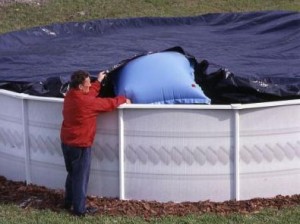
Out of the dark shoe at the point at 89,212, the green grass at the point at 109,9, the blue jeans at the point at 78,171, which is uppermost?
the green grass at the point at 109,9

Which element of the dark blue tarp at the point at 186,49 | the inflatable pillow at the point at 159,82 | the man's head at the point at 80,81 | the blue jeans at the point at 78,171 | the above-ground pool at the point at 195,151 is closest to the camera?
the man's head at the point at 80,81

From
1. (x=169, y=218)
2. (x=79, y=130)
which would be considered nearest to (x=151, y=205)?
(x=169, y=218)

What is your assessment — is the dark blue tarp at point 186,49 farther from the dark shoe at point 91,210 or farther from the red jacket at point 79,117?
the dark shoe at point 91,210

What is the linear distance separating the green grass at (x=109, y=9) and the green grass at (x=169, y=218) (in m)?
11.4

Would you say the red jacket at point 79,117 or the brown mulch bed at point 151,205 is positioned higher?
the red jacket at point 79,117

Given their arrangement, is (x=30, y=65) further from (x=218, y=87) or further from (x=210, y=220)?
(x=210, y=220)

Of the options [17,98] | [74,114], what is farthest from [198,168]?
[17,98]

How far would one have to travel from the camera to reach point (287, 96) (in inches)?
257

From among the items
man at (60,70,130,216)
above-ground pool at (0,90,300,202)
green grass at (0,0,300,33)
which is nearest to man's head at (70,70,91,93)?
man at (60,70,130,216)

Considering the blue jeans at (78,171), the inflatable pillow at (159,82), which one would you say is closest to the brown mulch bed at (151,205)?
the blue jeans at (78,171)

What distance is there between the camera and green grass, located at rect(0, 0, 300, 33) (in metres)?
17.8

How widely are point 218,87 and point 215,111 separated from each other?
0.54 metres

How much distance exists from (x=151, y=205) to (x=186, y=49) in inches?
159

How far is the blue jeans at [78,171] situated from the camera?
5.95 m
